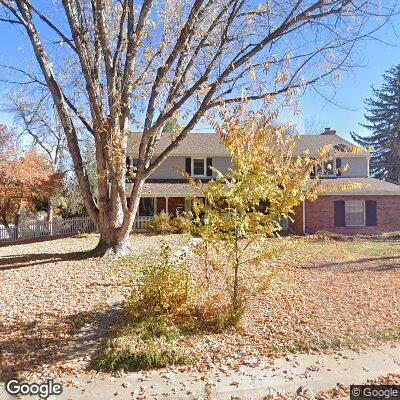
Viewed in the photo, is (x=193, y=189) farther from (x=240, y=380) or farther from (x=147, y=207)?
(x=240, y=380)

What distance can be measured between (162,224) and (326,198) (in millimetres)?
9613

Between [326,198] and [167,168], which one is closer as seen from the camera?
[326,198]

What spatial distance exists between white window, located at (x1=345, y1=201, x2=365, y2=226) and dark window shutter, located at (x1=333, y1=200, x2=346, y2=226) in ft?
0.81

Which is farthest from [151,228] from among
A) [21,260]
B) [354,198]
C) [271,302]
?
[271,302]

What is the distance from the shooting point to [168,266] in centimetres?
649

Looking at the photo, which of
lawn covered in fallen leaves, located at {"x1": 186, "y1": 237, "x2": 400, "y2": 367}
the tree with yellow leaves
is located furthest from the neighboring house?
the tree with yellow leaves

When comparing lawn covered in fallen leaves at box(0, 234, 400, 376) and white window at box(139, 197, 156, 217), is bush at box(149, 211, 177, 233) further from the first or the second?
lawn covered in fallen leaves at box(0, 234, 400, 376)

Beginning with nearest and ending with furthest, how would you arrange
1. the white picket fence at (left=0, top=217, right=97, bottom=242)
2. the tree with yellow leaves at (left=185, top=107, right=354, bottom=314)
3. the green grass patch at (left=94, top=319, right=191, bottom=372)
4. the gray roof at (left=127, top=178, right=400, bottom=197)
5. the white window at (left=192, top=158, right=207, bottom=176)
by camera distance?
the green grass patch at (left=94, top=319, right=191, bottom=372) < the tree with yellow leaves at (left=185, top=107, right=354, bottom=314) < the gray roof at (left=127, top=178, right=400, bottom=197) < the white picket fence at (left=0, top=217, right=97, bottom=242) < the white window at (left=192, top=158, right=207, bottom=176)

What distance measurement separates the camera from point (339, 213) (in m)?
21.9

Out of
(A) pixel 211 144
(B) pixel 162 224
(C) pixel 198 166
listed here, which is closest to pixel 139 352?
(B) pixel 162 224

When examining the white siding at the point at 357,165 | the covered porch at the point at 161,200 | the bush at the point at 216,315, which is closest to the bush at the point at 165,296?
the bush at the point at 216,315

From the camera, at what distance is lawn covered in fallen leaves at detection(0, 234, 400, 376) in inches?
211

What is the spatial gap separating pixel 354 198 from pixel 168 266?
18065 mm

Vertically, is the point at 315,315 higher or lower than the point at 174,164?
lower
